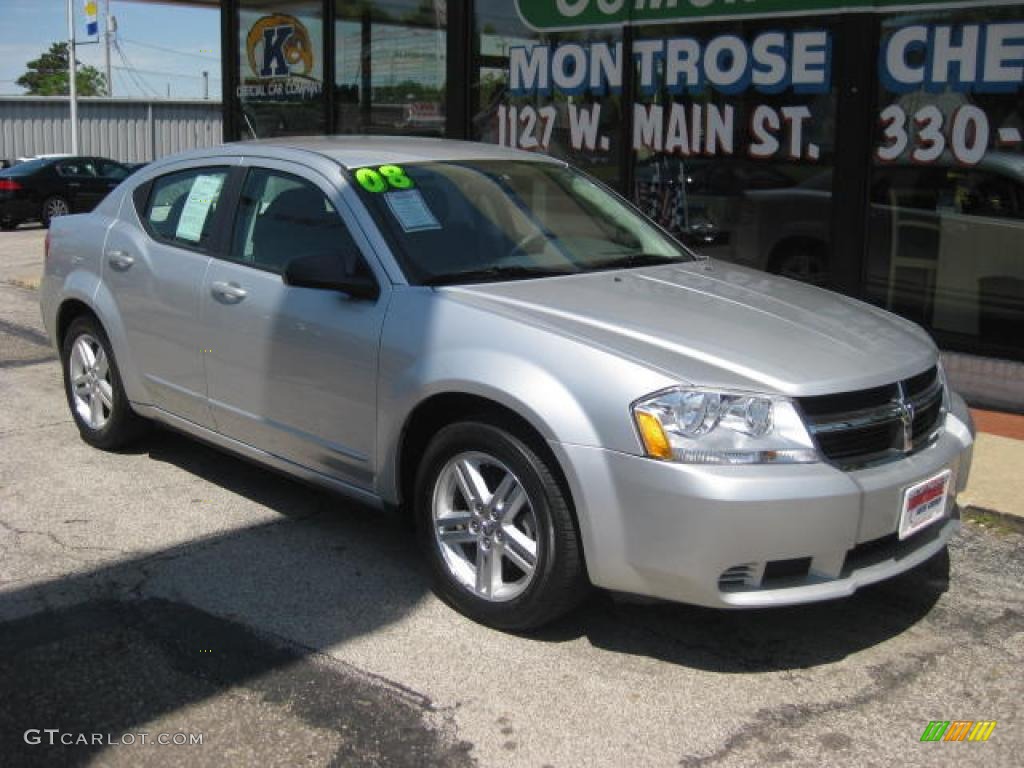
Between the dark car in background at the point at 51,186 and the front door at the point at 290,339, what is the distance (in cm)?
1889

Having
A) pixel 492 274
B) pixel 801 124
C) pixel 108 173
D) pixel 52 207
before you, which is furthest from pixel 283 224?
pixel 108 173

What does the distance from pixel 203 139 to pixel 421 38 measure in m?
26.3

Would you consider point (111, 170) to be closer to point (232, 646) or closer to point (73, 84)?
point (73, 84)

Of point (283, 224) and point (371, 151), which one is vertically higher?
point (371, 151)

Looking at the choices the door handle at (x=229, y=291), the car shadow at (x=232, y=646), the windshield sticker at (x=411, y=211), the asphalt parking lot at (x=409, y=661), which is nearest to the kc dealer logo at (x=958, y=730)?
the asphalt parking lot at (x=409, y=661)

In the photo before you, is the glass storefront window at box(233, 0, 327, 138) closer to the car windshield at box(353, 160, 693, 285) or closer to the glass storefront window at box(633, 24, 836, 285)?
the glass storefront window at box(633, 24, 836, 285)

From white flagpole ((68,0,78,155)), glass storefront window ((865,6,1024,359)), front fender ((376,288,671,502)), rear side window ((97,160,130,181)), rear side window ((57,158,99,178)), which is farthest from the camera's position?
white flagpole ((68,0,78,155))

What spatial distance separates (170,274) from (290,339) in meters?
1.03

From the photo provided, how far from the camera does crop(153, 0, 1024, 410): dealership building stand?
738 cm

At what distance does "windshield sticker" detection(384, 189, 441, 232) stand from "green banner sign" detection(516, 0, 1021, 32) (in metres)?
4.45

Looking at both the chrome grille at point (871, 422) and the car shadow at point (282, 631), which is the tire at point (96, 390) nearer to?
the car shadow at point (282, 631)

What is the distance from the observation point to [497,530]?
3.95 m

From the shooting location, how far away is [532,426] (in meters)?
3.77

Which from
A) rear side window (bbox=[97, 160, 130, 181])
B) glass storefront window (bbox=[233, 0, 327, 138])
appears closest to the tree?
rear side window (bbox=[97, 160, 130, 181])
